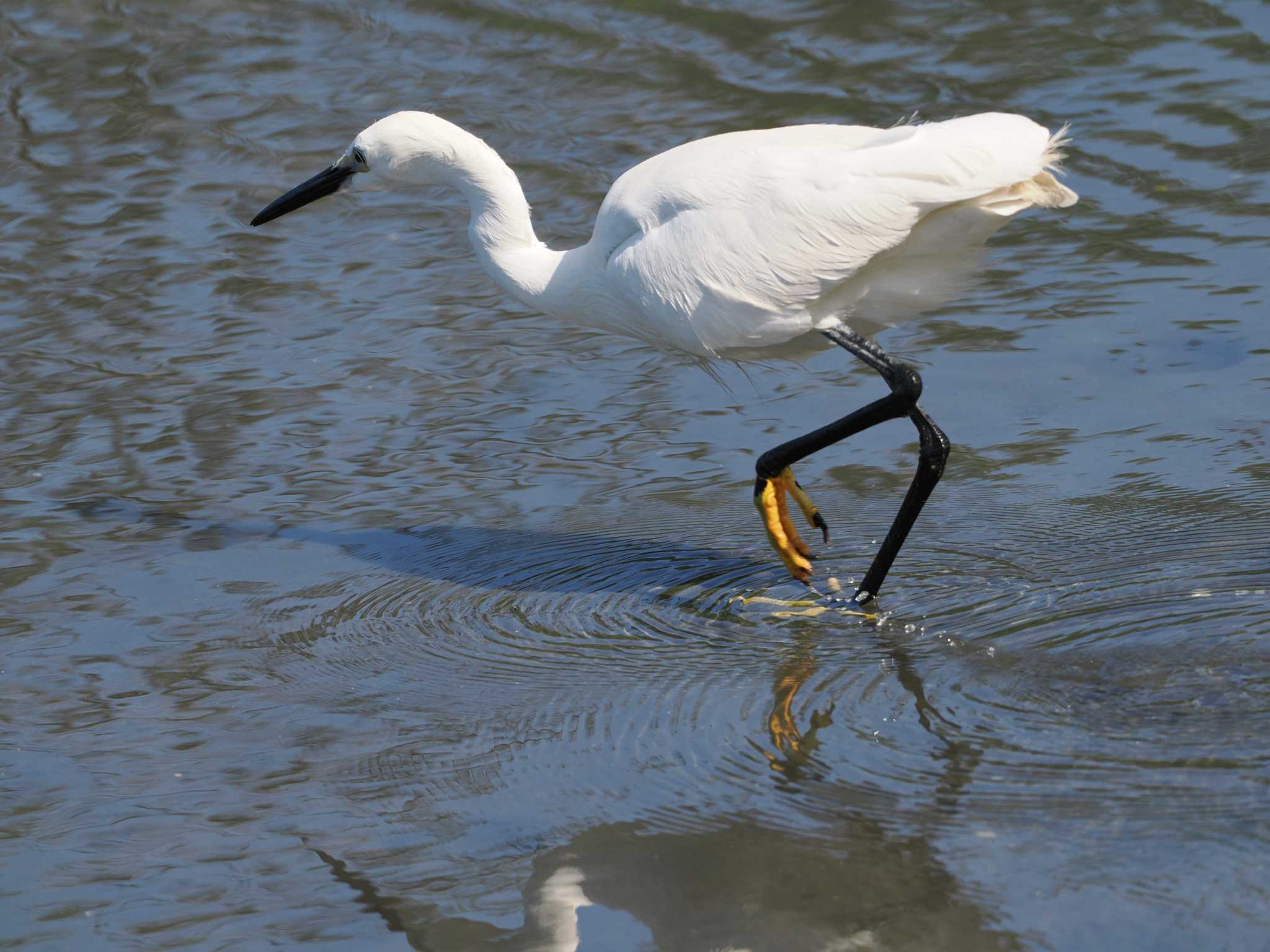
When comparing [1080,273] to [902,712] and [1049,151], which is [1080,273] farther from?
[902,712]

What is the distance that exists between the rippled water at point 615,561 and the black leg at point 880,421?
0.15 m

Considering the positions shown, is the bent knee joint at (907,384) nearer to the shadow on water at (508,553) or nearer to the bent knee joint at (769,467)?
the bent knee joint at (769,467)

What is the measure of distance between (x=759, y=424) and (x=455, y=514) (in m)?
1.25

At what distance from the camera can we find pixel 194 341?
7.46 m

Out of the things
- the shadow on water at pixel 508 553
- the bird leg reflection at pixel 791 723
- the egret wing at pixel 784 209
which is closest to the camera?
the bird leg reflection at pixel 791 723

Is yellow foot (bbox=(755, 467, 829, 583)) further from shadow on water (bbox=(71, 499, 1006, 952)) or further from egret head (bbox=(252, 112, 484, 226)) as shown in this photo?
egret head (bbox=(252, 112, 484, 226))

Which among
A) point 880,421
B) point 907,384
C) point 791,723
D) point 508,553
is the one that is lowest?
point 508,553

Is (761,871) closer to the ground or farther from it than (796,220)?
closer to the ground

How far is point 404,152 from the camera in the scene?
5.56 m

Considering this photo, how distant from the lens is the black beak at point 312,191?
577 cm

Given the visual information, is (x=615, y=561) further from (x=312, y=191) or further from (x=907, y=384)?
(x=312, y=191)

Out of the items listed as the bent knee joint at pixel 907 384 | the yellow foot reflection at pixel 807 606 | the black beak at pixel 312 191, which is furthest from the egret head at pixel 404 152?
the yellow foot reflection at pixel 807 606

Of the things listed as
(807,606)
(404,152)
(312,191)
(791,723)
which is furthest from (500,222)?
(791,723)

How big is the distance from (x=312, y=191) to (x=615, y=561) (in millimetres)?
1790
